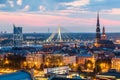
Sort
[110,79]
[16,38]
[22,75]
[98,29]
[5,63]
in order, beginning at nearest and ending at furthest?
[22,75]
[110,79]
[5,63]
[98,29]
[16,38]

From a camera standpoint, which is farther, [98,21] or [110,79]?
[98,21]

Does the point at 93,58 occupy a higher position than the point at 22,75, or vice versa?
the point at 22,75

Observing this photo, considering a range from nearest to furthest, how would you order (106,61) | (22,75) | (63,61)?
(22,75)
(106,61)
(63,61)

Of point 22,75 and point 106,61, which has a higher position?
point 22,75

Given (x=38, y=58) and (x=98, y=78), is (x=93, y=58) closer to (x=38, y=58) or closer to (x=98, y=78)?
(x=38, y=58)

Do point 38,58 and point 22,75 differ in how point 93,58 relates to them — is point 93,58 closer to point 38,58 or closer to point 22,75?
point 38,58

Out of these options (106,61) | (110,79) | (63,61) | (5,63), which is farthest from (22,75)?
(63,61)

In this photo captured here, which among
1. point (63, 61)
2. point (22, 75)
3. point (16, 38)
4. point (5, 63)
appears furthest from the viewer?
point (16, 38)

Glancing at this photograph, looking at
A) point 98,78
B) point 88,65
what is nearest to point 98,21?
point 88,65

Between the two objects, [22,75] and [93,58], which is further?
[93,58]
